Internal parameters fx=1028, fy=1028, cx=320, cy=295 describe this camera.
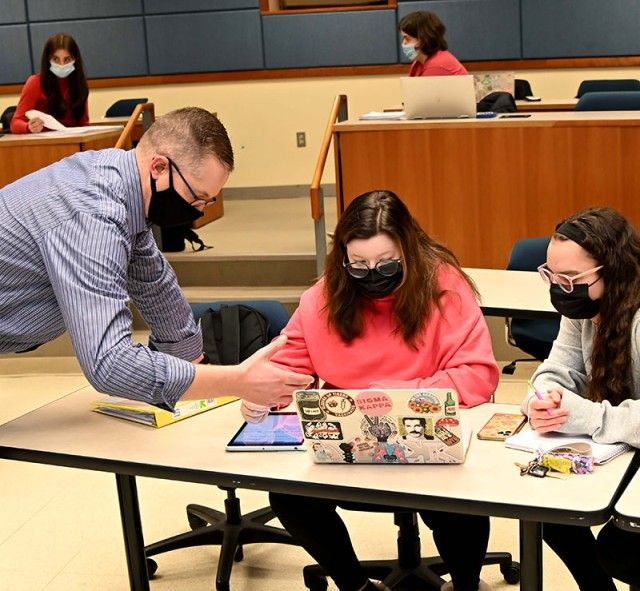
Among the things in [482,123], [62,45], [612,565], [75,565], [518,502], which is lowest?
[75,565]

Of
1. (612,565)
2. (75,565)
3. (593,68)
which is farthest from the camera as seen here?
(593,68)

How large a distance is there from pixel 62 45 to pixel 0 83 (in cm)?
307

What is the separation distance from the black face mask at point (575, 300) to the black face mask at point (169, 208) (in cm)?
90

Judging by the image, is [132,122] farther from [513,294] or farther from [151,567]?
[151,567]

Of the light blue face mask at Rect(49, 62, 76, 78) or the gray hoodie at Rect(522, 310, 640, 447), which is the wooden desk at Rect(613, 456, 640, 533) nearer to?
the gray hoodie at Rect(522, 310, 640, 447)

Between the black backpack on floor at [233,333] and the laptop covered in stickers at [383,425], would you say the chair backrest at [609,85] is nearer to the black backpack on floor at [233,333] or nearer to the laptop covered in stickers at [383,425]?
the black backpack on floor at [233,333]

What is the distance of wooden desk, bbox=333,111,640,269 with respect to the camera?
5059mm

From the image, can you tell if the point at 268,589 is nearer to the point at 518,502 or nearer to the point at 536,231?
the point at 518,502

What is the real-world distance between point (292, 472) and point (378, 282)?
0.62 meters

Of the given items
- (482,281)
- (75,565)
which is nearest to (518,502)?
(75,565)

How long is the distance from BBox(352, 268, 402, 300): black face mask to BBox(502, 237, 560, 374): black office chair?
1.57 metres

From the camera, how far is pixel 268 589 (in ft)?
10.4

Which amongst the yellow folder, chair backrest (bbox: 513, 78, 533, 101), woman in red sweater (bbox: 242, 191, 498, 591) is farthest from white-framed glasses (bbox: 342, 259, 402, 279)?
chair backrest (bbox: 513, 78, 533, 101)

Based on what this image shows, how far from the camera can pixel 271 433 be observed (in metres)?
2.52
